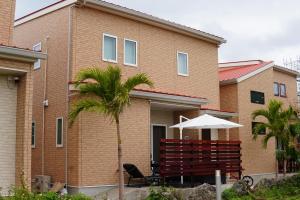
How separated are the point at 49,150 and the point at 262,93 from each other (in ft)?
43.8

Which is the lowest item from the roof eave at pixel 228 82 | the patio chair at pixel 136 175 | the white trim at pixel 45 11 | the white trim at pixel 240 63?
the patio chair at pixel 136 175

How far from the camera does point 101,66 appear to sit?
680 inches

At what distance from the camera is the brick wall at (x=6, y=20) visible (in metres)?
13.4

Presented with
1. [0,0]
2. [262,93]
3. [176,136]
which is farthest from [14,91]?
[262,93]

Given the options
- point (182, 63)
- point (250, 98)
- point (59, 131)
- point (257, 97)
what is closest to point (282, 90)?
point (257, 97)

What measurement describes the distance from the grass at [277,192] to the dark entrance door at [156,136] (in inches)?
201

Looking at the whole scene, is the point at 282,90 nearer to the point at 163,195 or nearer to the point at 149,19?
the point at 149,19

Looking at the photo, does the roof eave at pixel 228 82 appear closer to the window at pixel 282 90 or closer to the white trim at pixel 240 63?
the white trim at pixel 240 63

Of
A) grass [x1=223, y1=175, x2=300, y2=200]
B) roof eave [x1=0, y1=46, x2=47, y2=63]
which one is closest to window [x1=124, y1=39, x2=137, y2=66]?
roof eave [x1=0, y1=46, x2=47, y2=63]

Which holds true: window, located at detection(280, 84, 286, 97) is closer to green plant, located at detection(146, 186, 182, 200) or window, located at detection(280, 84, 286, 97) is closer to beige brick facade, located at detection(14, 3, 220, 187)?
beige brick facade, located at detection(14, 3, 220, 187)

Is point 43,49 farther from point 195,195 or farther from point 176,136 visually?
point 195,195

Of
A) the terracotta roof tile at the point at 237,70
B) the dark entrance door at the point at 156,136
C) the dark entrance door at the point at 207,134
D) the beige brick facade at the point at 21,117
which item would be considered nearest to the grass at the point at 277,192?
the dark entrance door at the point at 207,134

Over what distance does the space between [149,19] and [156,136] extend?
5.12m

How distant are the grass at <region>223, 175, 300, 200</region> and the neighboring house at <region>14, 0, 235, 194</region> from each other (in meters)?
3.85
